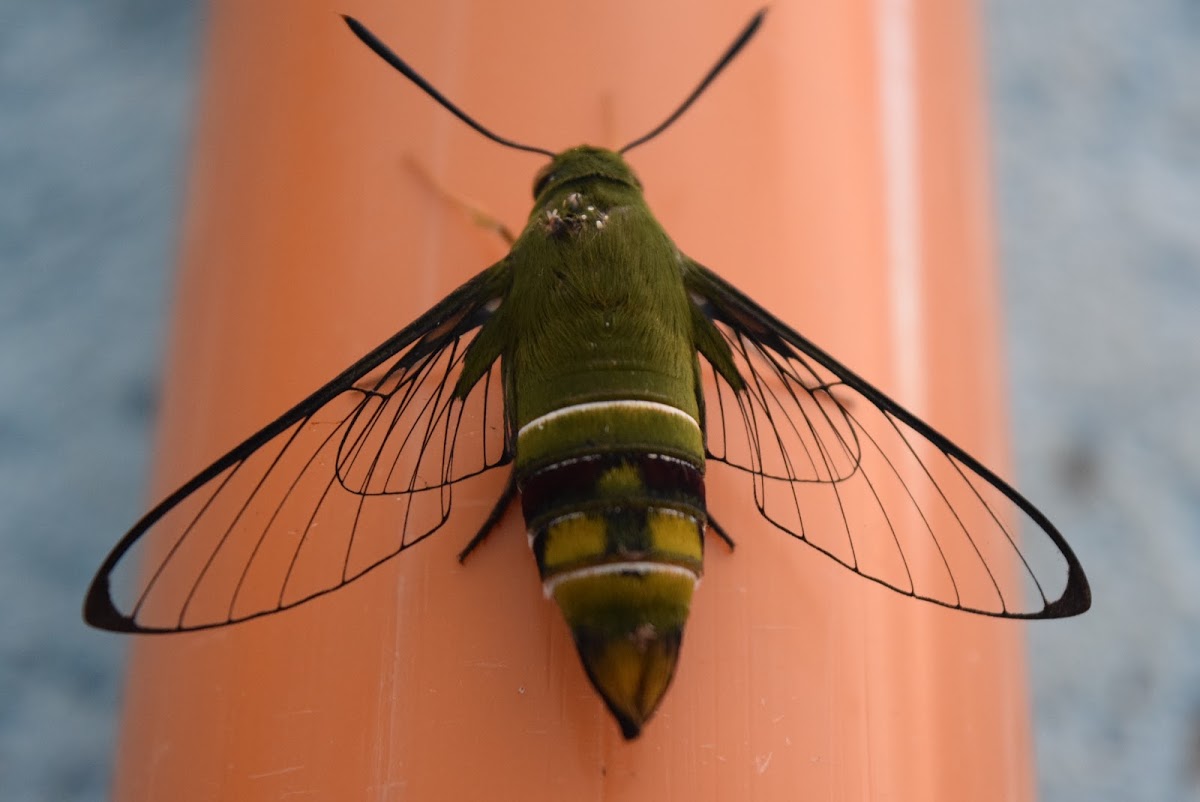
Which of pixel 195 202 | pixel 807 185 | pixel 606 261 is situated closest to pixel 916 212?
pixel 807 185

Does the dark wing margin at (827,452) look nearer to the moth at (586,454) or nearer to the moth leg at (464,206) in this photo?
the moth at (586,454)

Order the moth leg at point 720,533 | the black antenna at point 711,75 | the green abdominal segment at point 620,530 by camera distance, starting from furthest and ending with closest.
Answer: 1. the black antenna at point 711,75
2. the moth leg at point 720,533
3. the green abdominal segment at point 620,530

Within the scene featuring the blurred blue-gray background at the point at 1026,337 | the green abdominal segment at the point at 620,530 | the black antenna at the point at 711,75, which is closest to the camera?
the green abdominal segment at the point at 620,530

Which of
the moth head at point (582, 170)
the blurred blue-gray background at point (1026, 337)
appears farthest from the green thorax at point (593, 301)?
the blurred blue-gray background at point (1026, 337)

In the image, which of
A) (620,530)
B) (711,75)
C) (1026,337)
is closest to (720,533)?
(620,530)

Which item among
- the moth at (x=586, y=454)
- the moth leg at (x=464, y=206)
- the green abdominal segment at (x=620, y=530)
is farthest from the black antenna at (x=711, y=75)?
the green abdominal segment at (x=620, y=530)

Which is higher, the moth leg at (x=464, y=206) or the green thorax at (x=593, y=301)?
the moth leg at (x=464, y=206)

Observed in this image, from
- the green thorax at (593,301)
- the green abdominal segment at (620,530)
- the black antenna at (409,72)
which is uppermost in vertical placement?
the black antenna at (409,72)

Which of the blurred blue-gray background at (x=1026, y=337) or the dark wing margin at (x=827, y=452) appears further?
the blurred blue-gray background at (x=1026, y=337)
